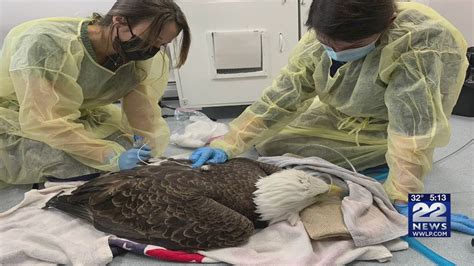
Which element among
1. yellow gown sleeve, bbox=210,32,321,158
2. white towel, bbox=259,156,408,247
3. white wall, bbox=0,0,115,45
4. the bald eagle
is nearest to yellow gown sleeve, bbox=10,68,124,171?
the bald eagle

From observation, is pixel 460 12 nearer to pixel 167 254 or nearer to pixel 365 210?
pixel 365 210

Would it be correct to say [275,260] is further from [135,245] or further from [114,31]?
[114,31]

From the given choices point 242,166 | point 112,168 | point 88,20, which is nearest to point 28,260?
point 112,168

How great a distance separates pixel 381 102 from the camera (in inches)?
56.6

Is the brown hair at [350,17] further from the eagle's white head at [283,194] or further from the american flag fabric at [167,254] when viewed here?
the american flag fabric at [167,254]

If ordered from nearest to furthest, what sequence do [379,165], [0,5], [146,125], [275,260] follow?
[275,260]
[379,165]
[146,125]
[0,5]

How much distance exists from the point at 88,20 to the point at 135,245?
0.89m

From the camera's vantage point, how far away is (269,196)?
122cm

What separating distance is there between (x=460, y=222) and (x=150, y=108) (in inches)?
52.3

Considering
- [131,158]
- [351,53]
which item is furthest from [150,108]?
[351,53]

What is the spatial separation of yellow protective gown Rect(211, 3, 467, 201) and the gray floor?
21 cm

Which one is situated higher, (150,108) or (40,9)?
(40,9)

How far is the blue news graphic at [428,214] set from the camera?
1128 mm

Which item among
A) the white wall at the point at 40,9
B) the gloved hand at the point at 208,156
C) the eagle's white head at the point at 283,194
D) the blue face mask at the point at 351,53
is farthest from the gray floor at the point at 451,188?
the white wall at the point at 40,9
